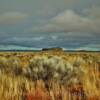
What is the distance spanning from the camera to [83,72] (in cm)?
1543

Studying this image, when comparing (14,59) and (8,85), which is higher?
(14,59)

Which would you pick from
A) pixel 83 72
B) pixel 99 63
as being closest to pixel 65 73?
pixel 83 72

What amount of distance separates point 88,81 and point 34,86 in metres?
2.21

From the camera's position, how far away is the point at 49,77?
1516cm

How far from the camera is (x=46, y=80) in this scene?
14930 mm

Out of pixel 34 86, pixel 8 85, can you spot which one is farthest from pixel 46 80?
pixel 8 85

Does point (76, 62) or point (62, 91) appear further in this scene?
point (76, 62)

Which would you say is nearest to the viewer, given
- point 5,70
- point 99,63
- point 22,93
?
point 22,93

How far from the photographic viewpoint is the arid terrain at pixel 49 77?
14.4 m

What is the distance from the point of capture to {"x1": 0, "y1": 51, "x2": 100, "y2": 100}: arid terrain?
14367mm

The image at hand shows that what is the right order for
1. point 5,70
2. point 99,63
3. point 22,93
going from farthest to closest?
point 99,63 → point 5,70 → point 22,93

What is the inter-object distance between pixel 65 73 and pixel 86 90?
1269 millimetres

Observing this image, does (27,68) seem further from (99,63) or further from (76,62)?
(99,63)

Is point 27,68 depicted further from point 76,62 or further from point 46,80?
point 76,62
